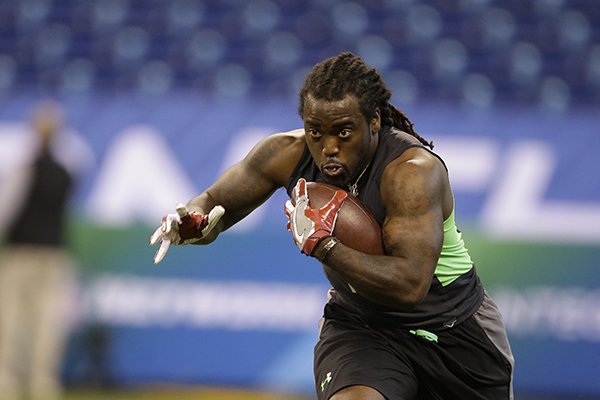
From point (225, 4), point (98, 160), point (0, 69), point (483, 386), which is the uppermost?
point (225, 4)

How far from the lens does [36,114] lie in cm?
868

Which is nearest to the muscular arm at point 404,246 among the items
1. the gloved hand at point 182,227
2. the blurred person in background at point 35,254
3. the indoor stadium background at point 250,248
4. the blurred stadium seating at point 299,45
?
the gloved hand at point 182,227

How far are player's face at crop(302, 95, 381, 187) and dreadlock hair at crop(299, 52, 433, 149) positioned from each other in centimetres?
3

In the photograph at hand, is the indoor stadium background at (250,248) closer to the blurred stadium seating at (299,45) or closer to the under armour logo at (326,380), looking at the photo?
the blurred stadium seating at (299,45)

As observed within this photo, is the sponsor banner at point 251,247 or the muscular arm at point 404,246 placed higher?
the sponsor banner at point 251,247

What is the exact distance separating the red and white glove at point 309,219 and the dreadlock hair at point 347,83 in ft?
1.11

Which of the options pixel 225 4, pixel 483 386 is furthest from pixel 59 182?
pixel 483 386

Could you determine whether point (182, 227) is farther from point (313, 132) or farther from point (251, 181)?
point (313, 132)

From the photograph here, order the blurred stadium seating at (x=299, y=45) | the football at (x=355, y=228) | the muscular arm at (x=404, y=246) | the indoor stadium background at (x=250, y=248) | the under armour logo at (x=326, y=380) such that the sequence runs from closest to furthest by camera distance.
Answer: the muscular arm at (x=404, y=246) < the football at (x=355, y=228) < the under armour logo at (x=326, y=380) < the indoor stadium background at (x=250, y=248) < the blurred stadium seating at (x=299, y=45)

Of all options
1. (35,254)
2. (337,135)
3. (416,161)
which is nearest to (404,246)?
(416,161)

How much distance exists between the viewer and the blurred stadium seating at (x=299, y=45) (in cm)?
1045

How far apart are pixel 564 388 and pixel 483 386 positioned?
4177mm

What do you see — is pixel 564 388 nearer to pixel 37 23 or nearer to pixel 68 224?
pixel 68 224

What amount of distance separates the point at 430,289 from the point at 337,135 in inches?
28.7
